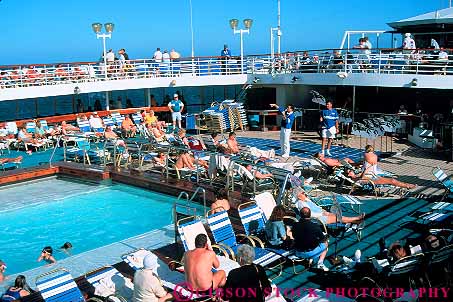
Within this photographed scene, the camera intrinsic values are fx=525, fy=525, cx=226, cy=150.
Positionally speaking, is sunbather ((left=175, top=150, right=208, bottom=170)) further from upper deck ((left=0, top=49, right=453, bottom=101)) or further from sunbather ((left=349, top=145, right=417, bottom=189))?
upper deck ((left=0, top=49, right=453, bottom=101))

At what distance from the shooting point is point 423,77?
15.8 m

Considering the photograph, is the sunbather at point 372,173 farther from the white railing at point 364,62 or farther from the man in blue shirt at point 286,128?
the white railing at point 364,62

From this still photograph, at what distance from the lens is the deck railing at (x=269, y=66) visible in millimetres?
16484

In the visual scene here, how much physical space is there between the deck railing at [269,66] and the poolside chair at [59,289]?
12.8 meters

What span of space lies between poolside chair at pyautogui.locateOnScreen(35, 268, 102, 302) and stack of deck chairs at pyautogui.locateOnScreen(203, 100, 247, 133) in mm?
13106

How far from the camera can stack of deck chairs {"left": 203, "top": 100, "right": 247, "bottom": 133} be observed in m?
18.7

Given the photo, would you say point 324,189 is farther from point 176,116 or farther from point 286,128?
point 176,116

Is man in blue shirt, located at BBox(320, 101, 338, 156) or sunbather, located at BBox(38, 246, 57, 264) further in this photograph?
man in blue shirt, located at BBox(320, 101, 338, 156)

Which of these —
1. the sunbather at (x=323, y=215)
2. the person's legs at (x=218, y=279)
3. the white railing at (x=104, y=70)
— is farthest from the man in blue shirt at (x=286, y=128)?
the person's legs at (x=218, y=279)

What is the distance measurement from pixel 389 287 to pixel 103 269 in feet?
11.2

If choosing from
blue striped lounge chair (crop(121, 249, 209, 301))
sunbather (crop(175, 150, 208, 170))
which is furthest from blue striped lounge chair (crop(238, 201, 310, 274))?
sunbather (crop(175, 150, 208, 170))

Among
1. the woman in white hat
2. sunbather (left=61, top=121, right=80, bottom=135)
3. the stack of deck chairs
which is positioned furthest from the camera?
the stack of deck chairs

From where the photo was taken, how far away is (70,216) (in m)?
10.8

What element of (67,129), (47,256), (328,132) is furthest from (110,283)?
(67,129)
